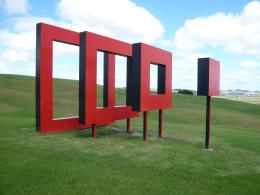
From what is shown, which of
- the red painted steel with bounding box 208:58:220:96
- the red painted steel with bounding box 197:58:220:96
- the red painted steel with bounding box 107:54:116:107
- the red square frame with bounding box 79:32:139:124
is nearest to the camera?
the red painted steel with bounding box 197:58:220:96

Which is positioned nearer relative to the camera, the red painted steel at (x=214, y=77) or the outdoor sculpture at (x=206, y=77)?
the outdoor sculpture at (x=206, y=77)

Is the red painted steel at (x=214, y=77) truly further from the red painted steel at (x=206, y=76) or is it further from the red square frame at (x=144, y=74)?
the red square frame at (x=144, y=74)

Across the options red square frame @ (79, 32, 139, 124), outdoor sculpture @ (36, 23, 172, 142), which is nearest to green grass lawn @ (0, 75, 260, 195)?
outdoor sculpture @ (36, 23, 172, 142)

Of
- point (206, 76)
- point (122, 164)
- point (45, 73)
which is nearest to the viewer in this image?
point (122, 164)

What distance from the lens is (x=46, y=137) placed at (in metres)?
10.5

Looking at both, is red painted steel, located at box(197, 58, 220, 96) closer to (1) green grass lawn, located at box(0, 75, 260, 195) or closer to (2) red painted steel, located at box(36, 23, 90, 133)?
(1) green grass lawn, located at box(0, 75, 260, 195)

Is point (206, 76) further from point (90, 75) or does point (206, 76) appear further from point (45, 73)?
point (45, 73)

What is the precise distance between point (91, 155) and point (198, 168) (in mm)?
3082

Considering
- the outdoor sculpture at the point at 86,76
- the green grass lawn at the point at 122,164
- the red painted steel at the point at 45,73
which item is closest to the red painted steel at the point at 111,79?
the outdoor sculpture at the point at 86,76

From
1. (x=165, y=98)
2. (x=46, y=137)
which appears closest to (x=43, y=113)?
(x=46, y=137)

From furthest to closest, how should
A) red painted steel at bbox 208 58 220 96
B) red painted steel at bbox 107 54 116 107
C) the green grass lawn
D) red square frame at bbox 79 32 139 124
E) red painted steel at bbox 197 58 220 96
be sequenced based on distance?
red painted steel at bbox 107 54 116 107
red square frame at bbox 79 32 139 124
red painted steel at bbox 208 58 220 96
red painted steel at bbox 197 58 220 96
the green grass lawn

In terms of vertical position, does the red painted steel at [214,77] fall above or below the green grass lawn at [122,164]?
above

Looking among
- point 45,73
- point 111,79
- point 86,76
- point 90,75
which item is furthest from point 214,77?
point 45,73

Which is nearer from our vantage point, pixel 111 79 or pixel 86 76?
pixel 86 76
